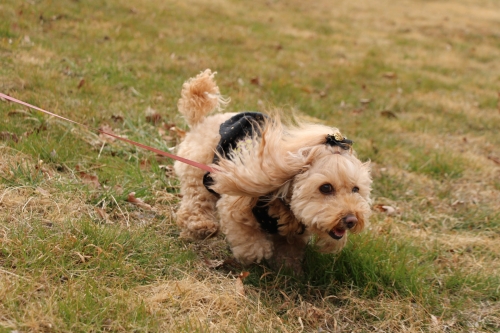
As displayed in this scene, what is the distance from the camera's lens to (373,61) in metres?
9.63

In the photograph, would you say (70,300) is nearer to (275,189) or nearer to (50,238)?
(50,238)

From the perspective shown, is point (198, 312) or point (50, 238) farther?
point (50, 238)

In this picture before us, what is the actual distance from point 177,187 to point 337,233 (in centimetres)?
172

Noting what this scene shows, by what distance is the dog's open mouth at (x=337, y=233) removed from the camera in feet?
9.04

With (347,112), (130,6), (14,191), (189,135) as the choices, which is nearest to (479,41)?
(347,112)

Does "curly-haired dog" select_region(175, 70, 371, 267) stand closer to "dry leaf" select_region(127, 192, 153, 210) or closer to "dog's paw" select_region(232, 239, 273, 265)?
"dog's paw" select_region(232, 239, 273, 265)

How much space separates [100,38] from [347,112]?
3.56 meters

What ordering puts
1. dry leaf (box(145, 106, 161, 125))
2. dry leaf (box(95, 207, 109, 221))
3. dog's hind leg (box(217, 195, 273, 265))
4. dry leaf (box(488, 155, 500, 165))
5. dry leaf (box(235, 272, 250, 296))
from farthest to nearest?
1. dry leaf (box(488, 155, 500, 165))
2. dry leaf (box(145, 106, 161, 125))
3. dry leaf (box(95, 207, 109, 221))
4. dog's hind leg (box(217, 195, 273, 265))
5. dry leaf (box(235, 272, 250, 296))

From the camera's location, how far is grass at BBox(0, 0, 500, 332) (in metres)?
2.69

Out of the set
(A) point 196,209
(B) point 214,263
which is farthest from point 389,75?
(B) point 214,263

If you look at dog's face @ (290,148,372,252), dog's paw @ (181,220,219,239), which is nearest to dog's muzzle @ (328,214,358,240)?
dog's face @ (290,148,372,252)

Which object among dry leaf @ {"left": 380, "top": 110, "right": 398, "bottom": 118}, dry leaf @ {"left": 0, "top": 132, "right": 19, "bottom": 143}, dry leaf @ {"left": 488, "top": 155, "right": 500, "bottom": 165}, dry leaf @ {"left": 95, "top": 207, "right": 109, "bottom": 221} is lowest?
dry leaf @ {"left": 488, "top": 155, "right": 500, "bottom": 165}

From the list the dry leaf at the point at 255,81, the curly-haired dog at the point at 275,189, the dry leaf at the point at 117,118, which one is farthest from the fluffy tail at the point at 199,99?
the dry leaf at the point at 255,81

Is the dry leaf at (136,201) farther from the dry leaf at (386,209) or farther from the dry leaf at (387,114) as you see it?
the dry leaf at (387,114)
